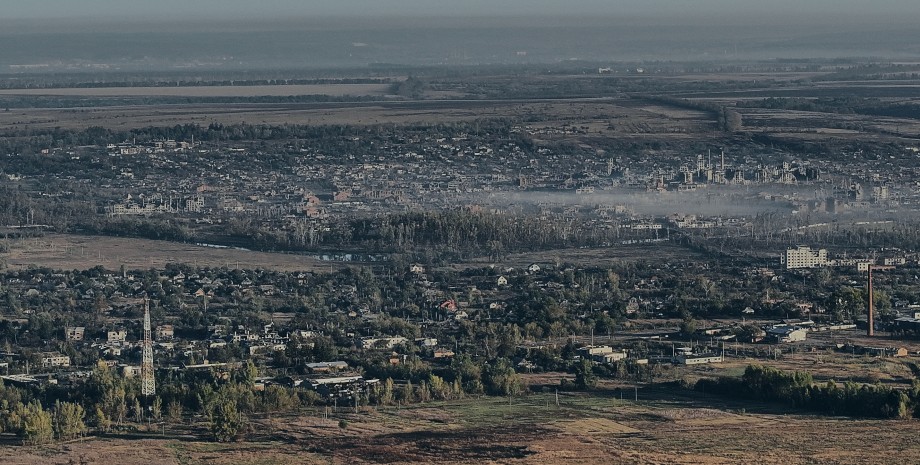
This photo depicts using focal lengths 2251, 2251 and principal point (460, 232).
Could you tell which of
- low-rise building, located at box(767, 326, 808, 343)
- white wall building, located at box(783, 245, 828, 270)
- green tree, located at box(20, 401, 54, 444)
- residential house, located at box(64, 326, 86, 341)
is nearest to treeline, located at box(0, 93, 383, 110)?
white wall building, located at box(783, 245, 828, 270)

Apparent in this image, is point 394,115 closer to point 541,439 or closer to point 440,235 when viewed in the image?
point 440,235

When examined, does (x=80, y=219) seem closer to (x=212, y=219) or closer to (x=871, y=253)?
(x=212, y=219)

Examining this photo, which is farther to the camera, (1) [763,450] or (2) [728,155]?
(2) [728,155]

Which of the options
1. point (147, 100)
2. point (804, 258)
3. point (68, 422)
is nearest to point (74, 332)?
point (68, 422)

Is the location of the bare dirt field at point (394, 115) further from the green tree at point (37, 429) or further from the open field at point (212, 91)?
the green tree at point (37, 429)

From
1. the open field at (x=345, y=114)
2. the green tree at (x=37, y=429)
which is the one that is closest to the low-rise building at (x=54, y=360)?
the green tree at (x=37, y=429)

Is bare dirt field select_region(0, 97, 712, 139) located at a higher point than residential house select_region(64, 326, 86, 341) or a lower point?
lower

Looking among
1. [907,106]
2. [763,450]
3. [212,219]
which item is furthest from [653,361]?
[907,106]

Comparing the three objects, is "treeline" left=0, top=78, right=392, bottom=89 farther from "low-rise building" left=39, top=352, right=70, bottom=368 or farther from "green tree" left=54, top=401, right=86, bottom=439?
"green tree" left=54, top=401, right=86, bottom=439
